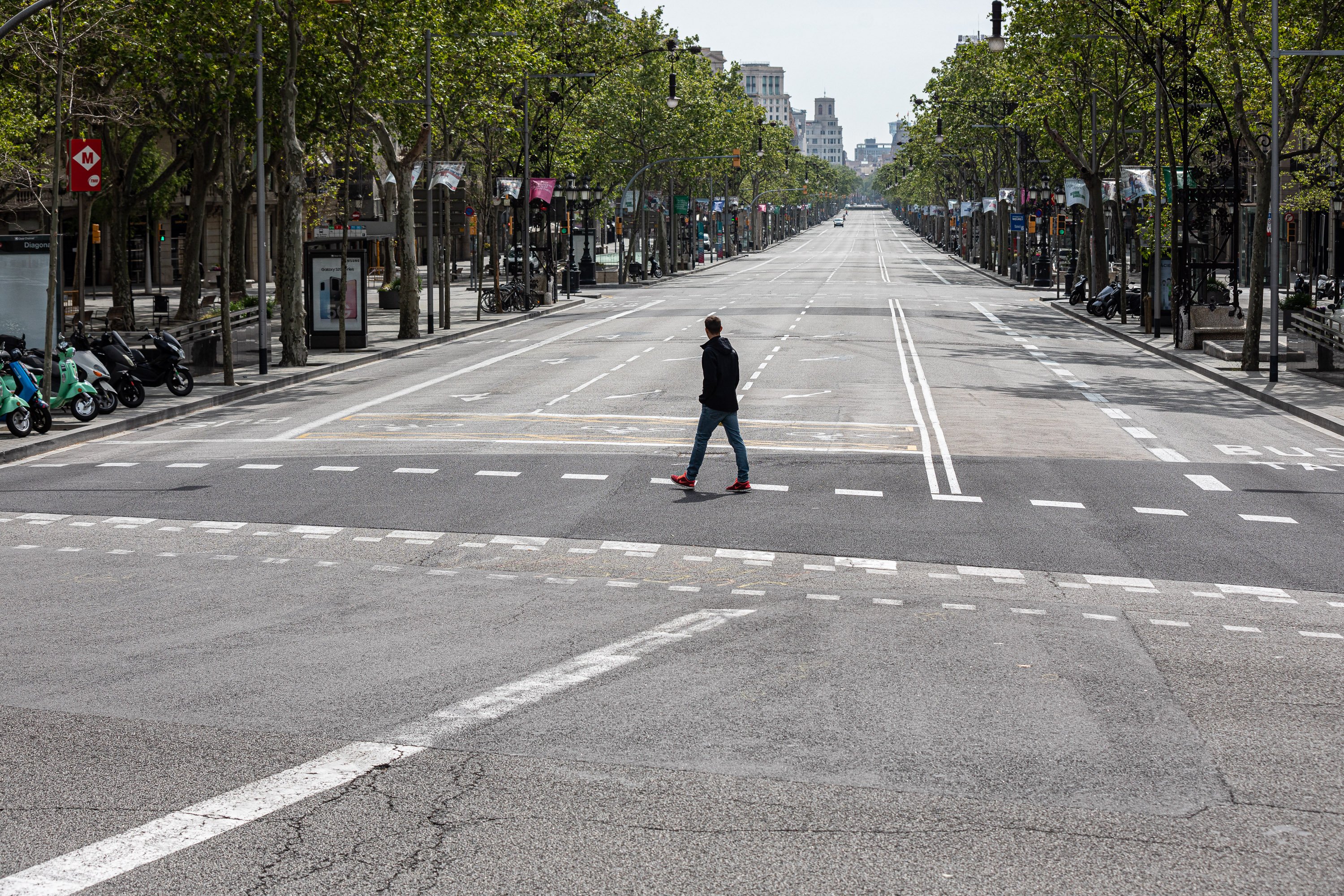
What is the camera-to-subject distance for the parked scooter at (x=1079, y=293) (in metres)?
58.6

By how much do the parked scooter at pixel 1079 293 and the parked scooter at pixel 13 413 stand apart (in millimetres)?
44376

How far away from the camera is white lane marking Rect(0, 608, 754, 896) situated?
5.86 meters

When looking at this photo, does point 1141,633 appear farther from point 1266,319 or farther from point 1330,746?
point 1266,319

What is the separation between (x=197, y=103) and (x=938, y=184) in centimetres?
11335

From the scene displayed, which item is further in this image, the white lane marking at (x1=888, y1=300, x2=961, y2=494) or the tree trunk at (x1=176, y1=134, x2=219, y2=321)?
the tree trunk at (x1=176, y1=134, x2=219, y2=321)

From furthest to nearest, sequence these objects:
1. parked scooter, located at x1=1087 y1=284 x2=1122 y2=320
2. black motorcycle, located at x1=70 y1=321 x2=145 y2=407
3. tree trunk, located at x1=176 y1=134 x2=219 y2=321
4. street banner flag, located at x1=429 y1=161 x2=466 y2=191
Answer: parked scooter, located at x1=1087 y1=284 x2=1122 y2=320 < tree trunk, located at x1=176 y1=134 x2=219 y2=321 < street banner flag, located at x1=429 y1=161 x2=466 y2=191 < black motorcycle, located at x1=70 y1=321 x2=145 y2=407

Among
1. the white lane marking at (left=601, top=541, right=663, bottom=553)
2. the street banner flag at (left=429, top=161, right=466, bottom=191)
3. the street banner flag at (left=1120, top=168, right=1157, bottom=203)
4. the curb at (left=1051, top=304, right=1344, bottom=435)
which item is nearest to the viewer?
the white lane marking at (left=601, top=541, right=663, bottom=553)

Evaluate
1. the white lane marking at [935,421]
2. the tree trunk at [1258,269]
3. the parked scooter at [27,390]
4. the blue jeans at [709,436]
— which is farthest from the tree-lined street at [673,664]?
the tree trunk at [1258,269]

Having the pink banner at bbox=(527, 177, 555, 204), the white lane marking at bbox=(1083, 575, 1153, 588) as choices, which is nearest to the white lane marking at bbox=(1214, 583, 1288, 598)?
the white lane marking at bbox=(1083, 575, 1153, 588)

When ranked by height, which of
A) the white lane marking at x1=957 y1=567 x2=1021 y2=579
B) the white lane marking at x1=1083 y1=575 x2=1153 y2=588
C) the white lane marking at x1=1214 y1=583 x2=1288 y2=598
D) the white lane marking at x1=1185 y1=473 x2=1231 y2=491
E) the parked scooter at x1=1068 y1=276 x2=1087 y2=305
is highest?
the parked scooter at x1=1068 y1=276 x2=1087 y2=305

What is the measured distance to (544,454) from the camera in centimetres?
1936

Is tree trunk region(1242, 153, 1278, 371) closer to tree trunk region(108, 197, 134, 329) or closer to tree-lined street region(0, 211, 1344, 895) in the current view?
tree-lined street region(0, 211, 1344, 895)

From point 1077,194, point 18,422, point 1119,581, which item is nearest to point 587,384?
point 18,422

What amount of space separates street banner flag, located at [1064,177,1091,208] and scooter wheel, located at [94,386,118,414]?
127 ft
